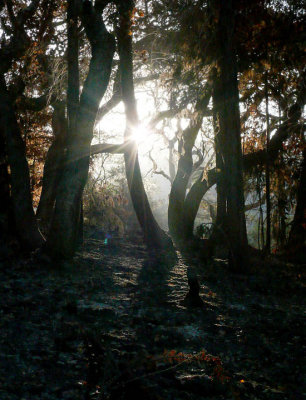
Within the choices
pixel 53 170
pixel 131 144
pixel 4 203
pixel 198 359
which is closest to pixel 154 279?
pixel 4 203

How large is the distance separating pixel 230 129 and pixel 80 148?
Result: 391 centimetres

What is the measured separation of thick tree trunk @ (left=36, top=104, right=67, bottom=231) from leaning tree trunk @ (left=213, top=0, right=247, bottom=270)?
5434mm

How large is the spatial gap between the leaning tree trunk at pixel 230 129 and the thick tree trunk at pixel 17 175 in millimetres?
4991

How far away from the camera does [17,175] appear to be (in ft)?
29.3

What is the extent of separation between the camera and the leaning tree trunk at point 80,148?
28.9 feet

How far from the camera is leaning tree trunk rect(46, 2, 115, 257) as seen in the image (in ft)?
28.9

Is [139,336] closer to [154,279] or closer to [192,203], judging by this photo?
[154,279]

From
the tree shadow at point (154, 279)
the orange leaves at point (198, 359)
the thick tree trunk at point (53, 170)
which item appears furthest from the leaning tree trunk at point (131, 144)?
the orange leaves at point (198, 359)

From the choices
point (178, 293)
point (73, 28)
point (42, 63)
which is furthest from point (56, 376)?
point (42, 63)

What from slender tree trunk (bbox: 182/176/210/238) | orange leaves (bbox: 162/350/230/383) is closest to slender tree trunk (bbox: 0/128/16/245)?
orange leaves (bbox: 162/350/230/383)

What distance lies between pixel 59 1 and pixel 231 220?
7986 mm

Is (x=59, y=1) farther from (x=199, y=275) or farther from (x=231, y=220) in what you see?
(x=199, y=275)

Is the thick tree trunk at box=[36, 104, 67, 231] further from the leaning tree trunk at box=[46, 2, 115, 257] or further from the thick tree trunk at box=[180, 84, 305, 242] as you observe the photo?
the thick tree trunk at box=[180, 84, 305, 242]

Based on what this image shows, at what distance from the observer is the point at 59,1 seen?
1145 centimetres
